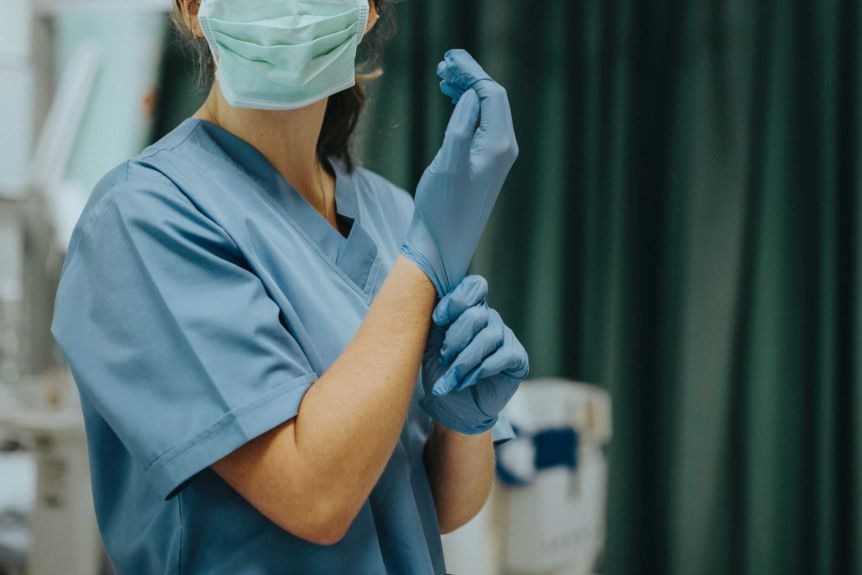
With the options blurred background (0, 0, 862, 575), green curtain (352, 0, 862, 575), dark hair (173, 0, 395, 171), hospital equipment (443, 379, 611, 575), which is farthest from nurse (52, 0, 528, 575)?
green curtain (352, 0, 862, 575)

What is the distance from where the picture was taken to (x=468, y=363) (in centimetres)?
76

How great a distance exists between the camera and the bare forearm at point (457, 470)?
3.01 ft

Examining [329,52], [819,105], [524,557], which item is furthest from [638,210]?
[329,52]

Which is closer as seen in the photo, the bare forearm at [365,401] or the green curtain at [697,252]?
the bare forearm at [365,401]

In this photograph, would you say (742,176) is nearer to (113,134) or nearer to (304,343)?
(304,343)

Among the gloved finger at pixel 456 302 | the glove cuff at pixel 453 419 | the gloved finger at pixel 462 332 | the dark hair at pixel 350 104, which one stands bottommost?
the glove cuff at pixel 453 419

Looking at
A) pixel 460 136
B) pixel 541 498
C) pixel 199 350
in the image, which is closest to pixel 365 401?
pixel 199 350

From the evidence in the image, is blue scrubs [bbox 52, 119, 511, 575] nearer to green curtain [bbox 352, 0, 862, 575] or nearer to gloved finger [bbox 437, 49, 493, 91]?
gloved finger [bbox 437, 49, 493, 91]

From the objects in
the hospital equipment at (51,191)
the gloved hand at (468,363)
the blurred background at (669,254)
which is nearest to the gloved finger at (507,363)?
the gloved hand at (468,363)

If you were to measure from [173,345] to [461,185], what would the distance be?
0.93ft

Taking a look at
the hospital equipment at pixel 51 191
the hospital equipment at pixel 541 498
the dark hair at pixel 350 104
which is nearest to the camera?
the dark hair at pixel 350 104

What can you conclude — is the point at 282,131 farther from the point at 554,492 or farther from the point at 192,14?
the point at 554,492

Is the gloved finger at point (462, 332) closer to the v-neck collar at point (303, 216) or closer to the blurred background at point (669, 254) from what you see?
the v-neck collar at point (303, 216)

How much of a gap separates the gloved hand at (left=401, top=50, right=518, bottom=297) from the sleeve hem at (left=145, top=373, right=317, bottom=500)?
17 centimetres
